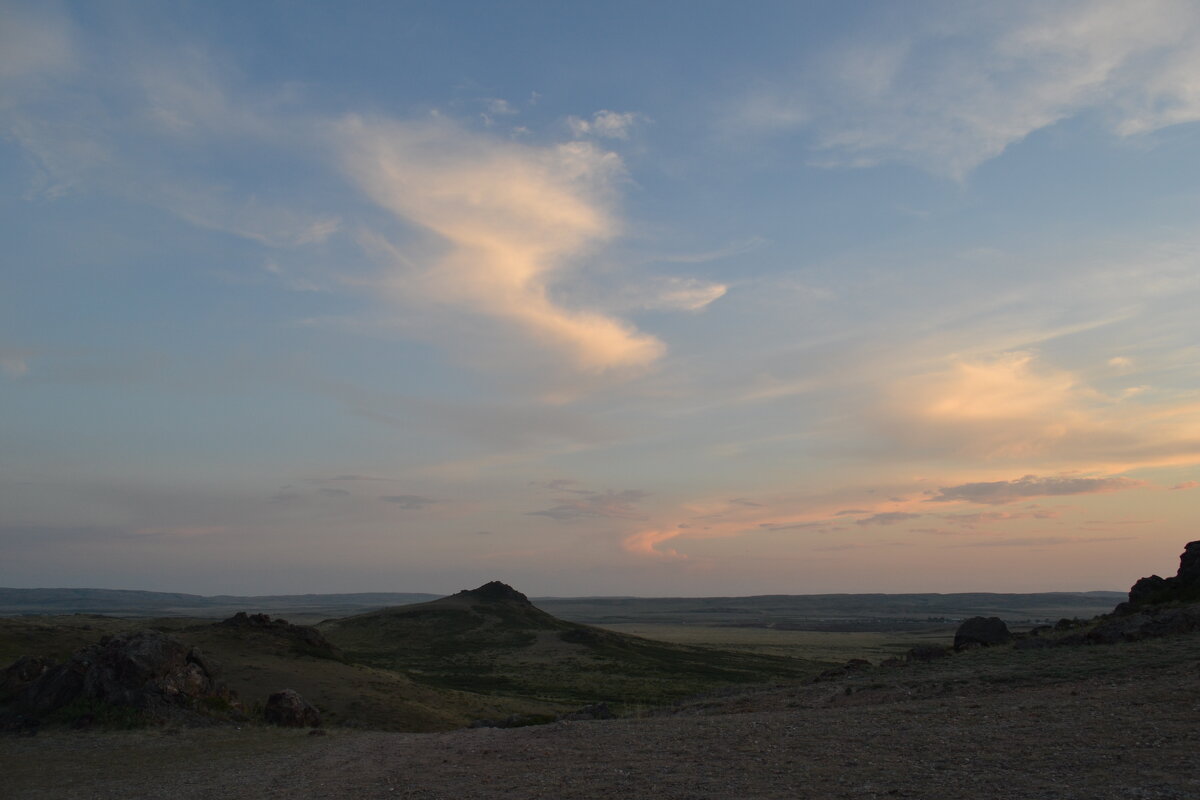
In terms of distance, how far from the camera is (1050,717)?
1683cm

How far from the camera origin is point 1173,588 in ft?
111

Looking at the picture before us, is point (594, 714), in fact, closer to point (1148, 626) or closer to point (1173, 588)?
point (1148, 626)

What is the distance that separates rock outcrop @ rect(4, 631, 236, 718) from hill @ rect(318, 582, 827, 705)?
2342 cm

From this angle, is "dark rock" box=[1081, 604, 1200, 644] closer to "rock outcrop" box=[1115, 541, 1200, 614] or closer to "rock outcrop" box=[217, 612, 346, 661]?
"rock outcrop" box=[1115, 541, 1200, 614]

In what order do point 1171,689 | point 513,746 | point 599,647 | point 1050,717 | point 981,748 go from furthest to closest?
point 599,647
point 513,746
point 1171,689
point 1050,717
point 981,748

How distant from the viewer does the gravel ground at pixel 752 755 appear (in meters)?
12.7

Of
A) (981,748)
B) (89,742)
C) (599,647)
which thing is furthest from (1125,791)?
(599,647)

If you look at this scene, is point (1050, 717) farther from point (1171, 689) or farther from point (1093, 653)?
point (1093, 653)

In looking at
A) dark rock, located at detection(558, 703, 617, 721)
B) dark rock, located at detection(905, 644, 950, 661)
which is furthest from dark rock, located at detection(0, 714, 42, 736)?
dark rock, located at detection(905, 644, 950, 661)

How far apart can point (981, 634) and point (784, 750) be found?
20469 mm

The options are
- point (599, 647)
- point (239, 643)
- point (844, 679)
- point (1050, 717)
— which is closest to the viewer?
point (1050, 717)

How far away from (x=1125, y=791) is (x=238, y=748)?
78.5ft

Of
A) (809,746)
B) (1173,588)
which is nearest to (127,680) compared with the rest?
(809,746)

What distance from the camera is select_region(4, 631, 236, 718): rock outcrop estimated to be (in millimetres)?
28578
